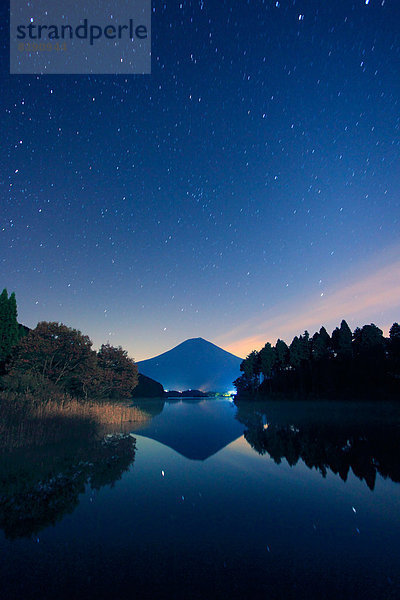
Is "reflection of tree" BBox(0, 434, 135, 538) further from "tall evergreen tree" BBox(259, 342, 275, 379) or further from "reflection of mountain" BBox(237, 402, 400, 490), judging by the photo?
"tall evergreen tree" BBox(259, 342, 275, 379)

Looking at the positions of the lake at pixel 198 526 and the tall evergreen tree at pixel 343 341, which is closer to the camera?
the lake at pixel 198 526

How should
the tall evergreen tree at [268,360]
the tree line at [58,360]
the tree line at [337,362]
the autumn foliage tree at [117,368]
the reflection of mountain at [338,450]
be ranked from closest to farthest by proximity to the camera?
the reflection of mountain at [338,450], the tree line at [58,360], the autumn foliage tree at [117,368], the tree line at [337,362], the tall evergreen tree at [268,360]

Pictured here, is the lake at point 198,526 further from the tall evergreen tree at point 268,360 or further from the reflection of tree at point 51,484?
the tall evergreen tree at point 268,360

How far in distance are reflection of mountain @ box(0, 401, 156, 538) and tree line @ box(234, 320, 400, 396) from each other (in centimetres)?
4823

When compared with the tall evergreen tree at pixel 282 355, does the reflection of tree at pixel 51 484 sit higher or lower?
lower

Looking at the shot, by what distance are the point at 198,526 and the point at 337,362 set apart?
62.9 metres

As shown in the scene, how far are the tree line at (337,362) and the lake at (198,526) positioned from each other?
4434cm

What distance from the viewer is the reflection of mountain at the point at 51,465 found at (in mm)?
7186

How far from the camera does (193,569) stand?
197 inches

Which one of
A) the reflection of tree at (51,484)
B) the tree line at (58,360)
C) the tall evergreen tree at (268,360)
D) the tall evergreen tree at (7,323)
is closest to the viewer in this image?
the reflection of tree at (51,484)

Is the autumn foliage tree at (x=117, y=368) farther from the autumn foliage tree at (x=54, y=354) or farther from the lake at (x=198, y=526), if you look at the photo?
the lake at (x=198, y=526)

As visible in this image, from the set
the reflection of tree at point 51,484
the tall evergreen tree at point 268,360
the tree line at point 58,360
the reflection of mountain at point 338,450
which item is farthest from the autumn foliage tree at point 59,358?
the tall evergreen tree at point 268,360

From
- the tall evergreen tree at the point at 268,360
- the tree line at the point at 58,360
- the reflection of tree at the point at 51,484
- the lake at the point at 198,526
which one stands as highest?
the tall evergreen tree at the point at 268,360

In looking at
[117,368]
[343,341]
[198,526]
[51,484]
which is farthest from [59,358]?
[343,341]
